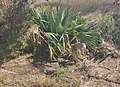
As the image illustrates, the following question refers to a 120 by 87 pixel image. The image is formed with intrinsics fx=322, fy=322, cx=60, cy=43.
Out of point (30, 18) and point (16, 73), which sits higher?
point (30, 18)

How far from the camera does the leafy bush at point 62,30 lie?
24.9ft

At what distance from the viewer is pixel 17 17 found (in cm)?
797

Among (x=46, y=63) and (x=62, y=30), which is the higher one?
(x=62, y=30)

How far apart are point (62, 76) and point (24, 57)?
4.66 ft

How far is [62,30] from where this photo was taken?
7.77m

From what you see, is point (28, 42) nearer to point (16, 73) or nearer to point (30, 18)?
point (30, 18)

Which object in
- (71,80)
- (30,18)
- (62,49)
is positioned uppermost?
(30,18)

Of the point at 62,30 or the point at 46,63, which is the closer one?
the point at 46,63

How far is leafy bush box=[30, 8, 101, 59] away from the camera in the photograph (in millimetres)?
7594

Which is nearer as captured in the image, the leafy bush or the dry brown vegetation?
the dry brown vegetation

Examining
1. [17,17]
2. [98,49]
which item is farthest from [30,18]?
[98,49]

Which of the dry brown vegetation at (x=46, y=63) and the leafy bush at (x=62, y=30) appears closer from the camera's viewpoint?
the dry brown vegetation at (x=46, y=63)

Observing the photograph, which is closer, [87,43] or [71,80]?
[71,80]

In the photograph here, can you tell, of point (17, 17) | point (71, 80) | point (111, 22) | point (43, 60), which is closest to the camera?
point (71, 80)
